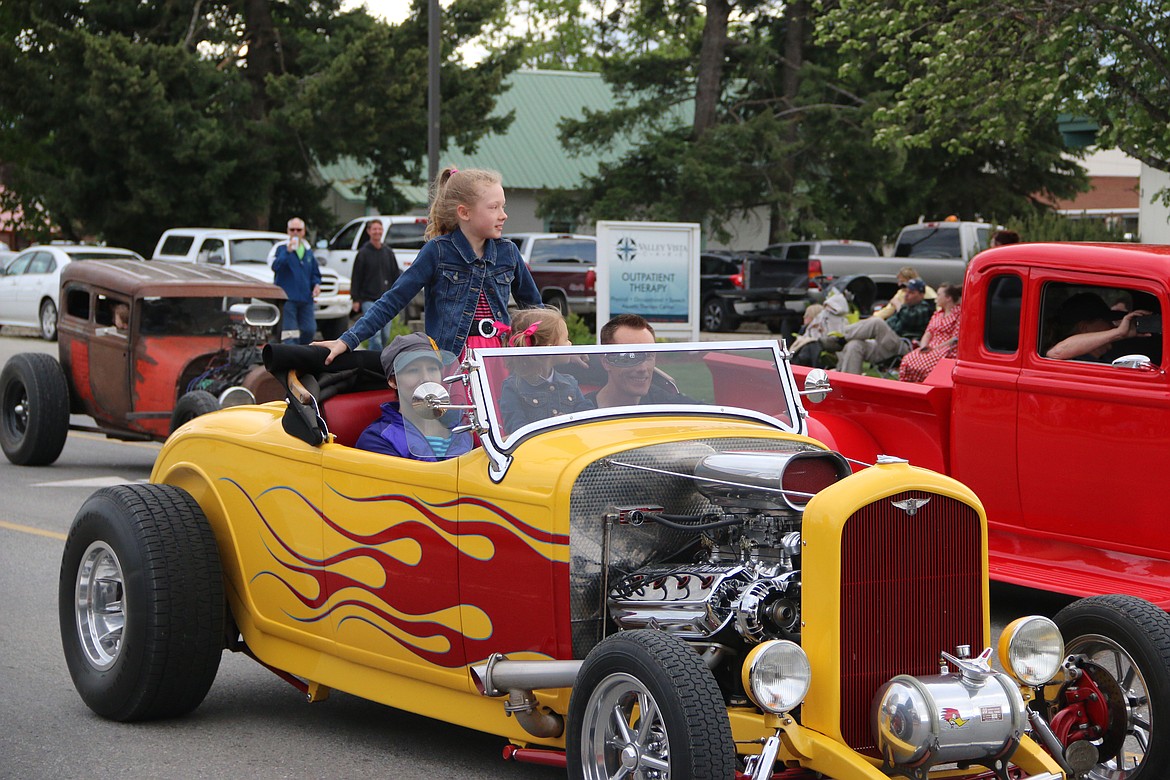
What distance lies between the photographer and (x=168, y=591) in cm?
521

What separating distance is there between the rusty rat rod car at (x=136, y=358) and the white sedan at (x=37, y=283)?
13.6m

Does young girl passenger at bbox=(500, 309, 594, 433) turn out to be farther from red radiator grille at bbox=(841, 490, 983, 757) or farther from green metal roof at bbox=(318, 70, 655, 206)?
green metal roof at bbox=(318, 70, 655, 206)

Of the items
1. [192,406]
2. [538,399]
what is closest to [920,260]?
[192,406]

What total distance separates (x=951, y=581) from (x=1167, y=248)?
4.05m

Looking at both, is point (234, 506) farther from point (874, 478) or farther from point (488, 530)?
point (874, 478)

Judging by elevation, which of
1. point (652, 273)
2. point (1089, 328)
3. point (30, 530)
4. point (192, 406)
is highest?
point (652, 273)

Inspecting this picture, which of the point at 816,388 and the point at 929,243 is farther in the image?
the point at 929,243

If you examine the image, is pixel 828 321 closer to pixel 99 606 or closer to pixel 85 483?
pixel 85 483

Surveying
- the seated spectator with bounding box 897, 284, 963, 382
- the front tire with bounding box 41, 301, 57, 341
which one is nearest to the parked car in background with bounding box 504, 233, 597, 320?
the front tire with bounding box 41, 301, 57, 341

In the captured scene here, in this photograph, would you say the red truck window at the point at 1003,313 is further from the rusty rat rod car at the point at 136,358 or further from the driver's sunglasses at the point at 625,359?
the rusty rat rod car at the point at 136,358

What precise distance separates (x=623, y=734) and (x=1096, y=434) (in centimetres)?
396

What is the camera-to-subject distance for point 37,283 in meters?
25.7

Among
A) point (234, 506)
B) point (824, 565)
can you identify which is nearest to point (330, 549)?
point (234, 506)

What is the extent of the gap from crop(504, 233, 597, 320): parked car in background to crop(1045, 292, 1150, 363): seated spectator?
19499 mm
